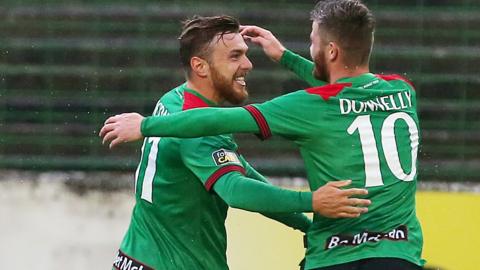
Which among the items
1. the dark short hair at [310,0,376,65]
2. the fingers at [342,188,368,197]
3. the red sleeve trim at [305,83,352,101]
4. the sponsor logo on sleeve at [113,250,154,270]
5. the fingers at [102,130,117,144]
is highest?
the dark short hair at [310,0,376,65]

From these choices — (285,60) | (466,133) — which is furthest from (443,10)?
(285,60)

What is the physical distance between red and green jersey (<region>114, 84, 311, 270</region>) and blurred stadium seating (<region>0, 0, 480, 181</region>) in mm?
2187

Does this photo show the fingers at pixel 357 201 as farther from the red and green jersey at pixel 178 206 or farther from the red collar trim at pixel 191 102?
the red collar trim at pixel 191 102

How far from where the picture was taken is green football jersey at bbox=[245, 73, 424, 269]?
473 cm

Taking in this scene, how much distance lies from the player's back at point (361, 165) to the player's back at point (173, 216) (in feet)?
1.64

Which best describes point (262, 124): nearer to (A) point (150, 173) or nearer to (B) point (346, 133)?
(B) point (346, 133)

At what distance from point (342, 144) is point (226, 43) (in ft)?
2.31

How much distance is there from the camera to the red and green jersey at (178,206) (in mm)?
5000

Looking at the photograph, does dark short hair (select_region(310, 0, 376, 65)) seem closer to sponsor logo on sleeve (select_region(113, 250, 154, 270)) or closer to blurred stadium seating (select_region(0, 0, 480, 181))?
sponsor logo on sleeve (select_region(113, 250, 154, 270))

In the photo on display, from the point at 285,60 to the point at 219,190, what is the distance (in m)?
0.99

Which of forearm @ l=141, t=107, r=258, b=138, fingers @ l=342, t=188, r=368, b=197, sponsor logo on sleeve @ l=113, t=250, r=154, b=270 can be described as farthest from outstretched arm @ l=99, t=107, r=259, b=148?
sponsor logo on sleeve @ l=113, t=250, r=154, b=270

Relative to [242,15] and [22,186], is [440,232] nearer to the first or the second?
[242,15]

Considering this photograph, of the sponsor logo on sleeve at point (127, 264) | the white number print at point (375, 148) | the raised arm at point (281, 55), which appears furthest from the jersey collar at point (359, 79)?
the sponsor logo on sleeve at point (127, 264)

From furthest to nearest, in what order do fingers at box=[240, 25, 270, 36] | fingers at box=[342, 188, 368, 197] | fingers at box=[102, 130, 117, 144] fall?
fingers at box=[240, 25, 270, 36]
fingers at box=[102, 130, 117, 144]
fingers at box=[342, 188, 368, 197]
